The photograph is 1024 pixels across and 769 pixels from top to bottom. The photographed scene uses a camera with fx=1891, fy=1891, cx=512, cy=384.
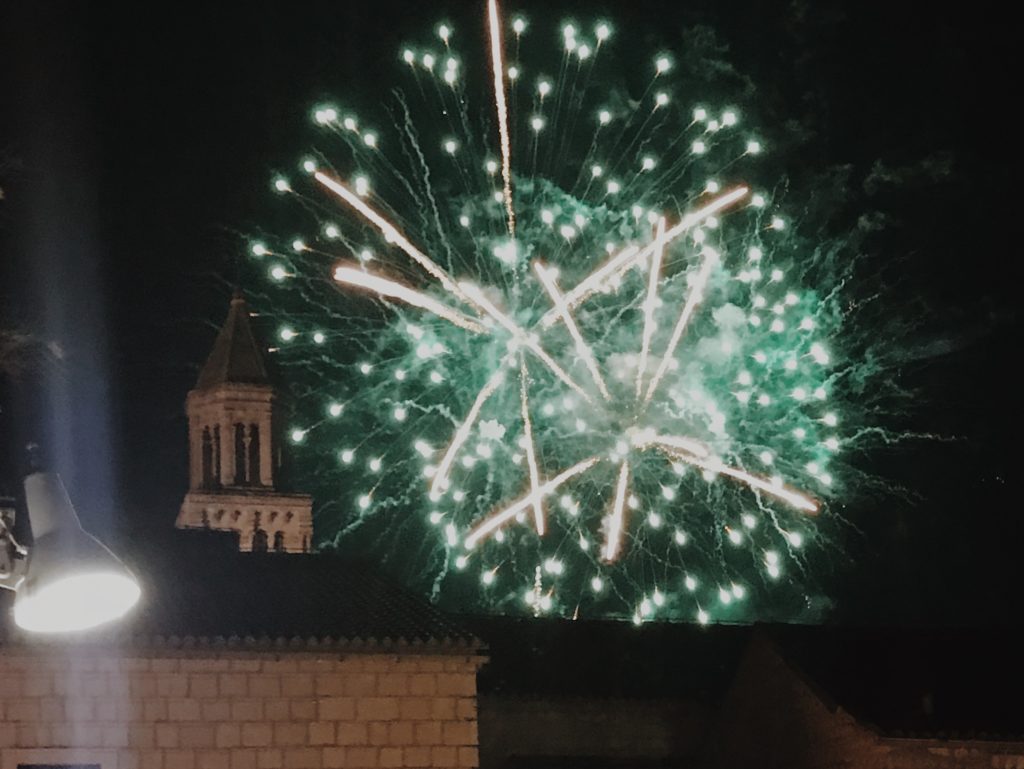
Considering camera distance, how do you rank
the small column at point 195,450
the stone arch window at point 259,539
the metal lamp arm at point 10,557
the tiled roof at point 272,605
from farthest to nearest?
the small column at point 195,450, the stone arch window at point 259,539, the tiled roof at point 272,605, the metal lamp arm at point 10,557

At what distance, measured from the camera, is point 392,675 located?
17.8 meters

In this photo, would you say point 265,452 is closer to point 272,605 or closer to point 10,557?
point 272,605

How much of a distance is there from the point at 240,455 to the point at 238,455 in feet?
0.23

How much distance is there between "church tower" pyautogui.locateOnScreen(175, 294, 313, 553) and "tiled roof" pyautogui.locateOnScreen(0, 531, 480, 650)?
17850 millimetres

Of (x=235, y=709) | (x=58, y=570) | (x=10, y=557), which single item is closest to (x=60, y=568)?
(x=58, y=570)

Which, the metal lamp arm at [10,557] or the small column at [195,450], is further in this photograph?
the small column at [195,450]

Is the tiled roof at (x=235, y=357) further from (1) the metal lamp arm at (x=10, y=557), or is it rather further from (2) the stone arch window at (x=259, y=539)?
(1) the metal lamp arm at (x=10, y=557)

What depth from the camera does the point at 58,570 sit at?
189 inches

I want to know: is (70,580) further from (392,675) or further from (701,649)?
(701,649)

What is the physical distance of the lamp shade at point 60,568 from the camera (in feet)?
15.7

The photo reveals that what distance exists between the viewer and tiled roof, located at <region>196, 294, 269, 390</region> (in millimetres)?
38969

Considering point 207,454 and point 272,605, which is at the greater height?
point 207,454

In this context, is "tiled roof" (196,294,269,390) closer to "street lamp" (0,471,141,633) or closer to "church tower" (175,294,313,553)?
"church tower" (175,294,313,553)

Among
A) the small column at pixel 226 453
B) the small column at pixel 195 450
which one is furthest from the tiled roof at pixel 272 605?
the small column at pixel 195 450
